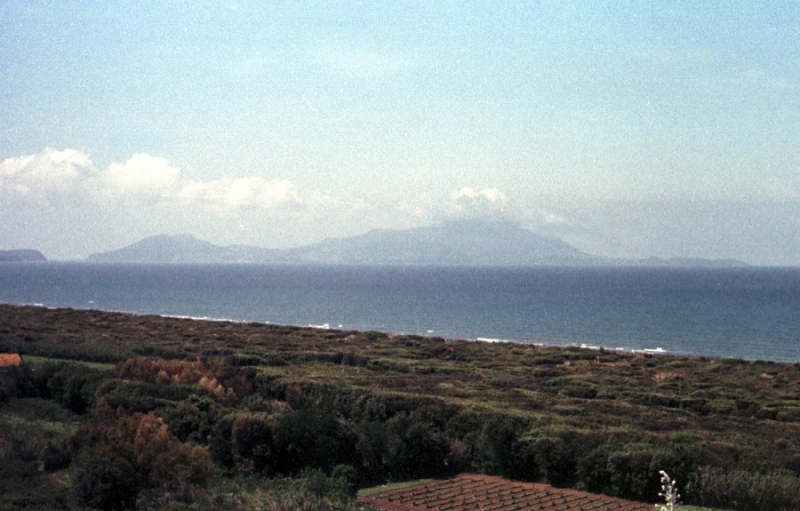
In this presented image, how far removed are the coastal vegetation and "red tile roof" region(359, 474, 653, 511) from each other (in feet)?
2.33

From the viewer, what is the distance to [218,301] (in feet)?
365

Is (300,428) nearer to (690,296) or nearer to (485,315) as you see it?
(485,315)

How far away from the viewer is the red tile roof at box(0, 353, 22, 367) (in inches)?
1198

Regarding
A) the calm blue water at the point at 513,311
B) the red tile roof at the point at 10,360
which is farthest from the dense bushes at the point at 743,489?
the calm blue water at the point at 513,311

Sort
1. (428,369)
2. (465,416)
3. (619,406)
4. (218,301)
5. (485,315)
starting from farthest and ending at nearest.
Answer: (218,301) < (485,315) < (428,369) < (619,406) < (465,416)

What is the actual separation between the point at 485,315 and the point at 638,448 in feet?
230

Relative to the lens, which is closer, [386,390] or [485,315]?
[386,390]

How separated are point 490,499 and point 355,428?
482 cm

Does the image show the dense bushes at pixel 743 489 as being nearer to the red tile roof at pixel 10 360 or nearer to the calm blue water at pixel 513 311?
the red tile roof at pixel 10 360

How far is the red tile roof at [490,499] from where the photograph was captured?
17109 mm

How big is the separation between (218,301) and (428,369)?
3043 inches

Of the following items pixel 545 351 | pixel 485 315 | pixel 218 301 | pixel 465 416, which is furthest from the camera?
pixel 218 301

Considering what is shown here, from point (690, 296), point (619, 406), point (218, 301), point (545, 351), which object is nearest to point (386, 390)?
point (619, 406)

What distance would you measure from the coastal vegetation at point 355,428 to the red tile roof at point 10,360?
2.69 feet
